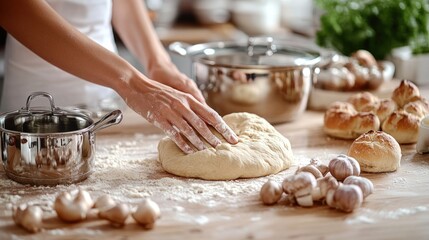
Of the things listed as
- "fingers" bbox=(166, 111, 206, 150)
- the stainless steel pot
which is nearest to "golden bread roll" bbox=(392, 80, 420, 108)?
"fingers" bbox=(166, 111, 206, 150)

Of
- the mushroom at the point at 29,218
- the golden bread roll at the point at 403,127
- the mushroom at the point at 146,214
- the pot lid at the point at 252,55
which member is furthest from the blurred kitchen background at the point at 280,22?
the mushroom at the point at 29,218

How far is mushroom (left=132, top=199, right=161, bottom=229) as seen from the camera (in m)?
1.26

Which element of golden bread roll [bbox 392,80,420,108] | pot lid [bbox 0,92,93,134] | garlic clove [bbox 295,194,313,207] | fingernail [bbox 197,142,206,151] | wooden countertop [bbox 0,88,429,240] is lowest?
wooden countertop [bbox 0,88,429,240]

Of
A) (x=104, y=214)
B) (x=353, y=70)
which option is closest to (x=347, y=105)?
(x=353, y=70)

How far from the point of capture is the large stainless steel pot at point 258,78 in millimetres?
1890

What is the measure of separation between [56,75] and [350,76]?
942 mm

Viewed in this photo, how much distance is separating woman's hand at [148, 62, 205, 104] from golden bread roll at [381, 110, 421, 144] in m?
0.52

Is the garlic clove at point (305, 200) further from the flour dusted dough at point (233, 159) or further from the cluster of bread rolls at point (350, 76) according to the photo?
the cluster of bread rolls at point (350, 76)

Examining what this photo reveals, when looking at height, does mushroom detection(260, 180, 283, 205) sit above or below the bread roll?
below

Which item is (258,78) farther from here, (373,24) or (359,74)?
(373,24)

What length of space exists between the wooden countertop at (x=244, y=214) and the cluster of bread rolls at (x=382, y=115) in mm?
160

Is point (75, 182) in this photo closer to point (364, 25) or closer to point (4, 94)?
point (4, 94)

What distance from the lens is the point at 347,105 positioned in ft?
6.38

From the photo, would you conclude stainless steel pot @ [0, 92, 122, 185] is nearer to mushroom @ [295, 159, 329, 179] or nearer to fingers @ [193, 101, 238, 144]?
fingers @ [193, 101, 238, 144]
